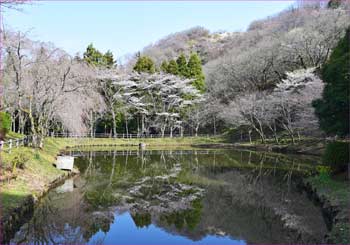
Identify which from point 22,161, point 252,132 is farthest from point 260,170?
point 252,132

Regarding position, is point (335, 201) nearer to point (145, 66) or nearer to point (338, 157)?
point (338, 157)

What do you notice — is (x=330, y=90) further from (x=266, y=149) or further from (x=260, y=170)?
(x=266, y=149)

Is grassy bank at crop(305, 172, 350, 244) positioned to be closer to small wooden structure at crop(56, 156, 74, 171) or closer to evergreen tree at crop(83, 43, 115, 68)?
small wooden structure at crop(56, 156, 74, 171)

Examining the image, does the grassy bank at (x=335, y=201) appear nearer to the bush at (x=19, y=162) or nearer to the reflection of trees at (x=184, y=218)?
the reflection of trees at (x=184, y=218)

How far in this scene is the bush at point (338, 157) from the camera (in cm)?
1234

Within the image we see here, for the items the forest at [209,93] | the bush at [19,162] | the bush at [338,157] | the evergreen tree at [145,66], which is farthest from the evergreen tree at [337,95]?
the evergreen tree at [145,66]

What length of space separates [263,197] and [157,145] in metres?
25.2

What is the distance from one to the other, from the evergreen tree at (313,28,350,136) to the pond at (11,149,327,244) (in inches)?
110

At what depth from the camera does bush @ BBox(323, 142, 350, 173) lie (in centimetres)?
1234

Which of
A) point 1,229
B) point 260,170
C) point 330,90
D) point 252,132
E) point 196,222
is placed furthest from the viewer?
point 252,132

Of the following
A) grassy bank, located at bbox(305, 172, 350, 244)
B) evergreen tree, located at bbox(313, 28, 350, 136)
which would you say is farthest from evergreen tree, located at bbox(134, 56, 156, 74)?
grassy bank, located at bbox(305, 172, 350, 244)

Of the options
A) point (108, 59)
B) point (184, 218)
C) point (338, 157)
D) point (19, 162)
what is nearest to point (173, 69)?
point (108, 59)

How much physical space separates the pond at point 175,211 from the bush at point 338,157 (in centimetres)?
150

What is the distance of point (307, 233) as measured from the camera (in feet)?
26.6
